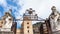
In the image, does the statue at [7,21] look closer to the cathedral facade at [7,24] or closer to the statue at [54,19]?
the cathedral facade at [7,24]

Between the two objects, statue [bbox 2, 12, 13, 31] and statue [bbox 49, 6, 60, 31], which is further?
statue [bbox 49, 6, 60, 31]

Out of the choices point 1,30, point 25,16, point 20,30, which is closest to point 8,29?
point 1,30

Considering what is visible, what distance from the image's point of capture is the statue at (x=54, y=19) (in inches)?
A: 926

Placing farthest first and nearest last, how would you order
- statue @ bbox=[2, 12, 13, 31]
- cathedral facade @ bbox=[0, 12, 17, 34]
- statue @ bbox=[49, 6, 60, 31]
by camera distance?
statue @ bbox=[49, 6, 60, 31] → statue @ bbox=[2, 12, 13, 31] → cathedral facade @ bbox=[0, 12, 17, 34]

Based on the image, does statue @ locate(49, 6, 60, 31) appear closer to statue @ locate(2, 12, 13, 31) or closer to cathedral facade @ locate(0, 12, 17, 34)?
cathedral facade @ locate(0, 12, 17, 34)

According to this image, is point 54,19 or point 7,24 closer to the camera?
point 7,24

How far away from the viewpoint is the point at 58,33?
73.9ft

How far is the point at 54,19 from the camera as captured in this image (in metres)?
24.6

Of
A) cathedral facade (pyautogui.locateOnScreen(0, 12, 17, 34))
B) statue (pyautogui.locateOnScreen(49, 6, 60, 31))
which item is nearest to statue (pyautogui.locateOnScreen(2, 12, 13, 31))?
cathedral facade (pyautogui.locateOnScreen(0, 12, 17, 34))

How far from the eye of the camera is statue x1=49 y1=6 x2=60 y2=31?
2351 centimetres

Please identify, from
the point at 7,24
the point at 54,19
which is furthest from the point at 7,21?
the point at 54,19

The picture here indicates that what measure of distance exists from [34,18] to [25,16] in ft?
5.28

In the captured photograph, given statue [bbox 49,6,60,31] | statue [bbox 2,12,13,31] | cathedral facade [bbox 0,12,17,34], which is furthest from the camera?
statue [bbox 49,6,60,31]

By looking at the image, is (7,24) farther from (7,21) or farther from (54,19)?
(54,19)
